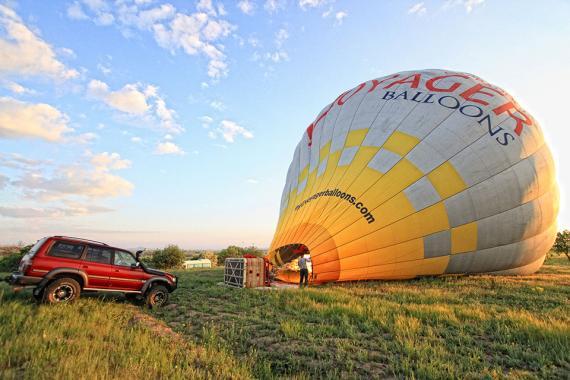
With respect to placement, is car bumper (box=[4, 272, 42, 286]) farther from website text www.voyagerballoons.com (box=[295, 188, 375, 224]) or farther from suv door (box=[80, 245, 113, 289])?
website text www.voyagerballoons.com (box=[295, 188, 375, 224])

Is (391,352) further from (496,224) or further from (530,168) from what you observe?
(530,168)

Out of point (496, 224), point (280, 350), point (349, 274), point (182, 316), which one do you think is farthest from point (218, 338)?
point (496, 224)

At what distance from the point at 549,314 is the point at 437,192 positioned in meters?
4.43

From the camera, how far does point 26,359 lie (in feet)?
13.6

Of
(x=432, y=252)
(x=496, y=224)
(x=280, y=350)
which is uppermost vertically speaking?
(x=496, y=224)

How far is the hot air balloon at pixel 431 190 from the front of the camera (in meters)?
10.9

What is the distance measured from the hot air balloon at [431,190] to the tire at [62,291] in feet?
22.3

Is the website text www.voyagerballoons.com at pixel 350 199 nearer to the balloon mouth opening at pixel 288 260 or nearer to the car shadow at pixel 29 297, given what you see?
the balloon mouth opening at pixel 288 260

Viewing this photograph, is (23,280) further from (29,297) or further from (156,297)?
(156,297)

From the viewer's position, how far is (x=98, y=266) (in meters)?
8.16

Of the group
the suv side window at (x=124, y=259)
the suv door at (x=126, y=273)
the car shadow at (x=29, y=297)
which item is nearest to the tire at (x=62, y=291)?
the car shadow at (x=29, y=297)

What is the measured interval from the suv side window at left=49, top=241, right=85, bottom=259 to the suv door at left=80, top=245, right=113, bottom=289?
18 centimetres

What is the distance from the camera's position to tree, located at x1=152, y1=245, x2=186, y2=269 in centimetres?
3092

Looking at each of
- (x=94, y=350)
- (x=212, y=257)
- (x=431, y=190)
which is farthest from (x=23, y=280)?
(x=212, y=257)
